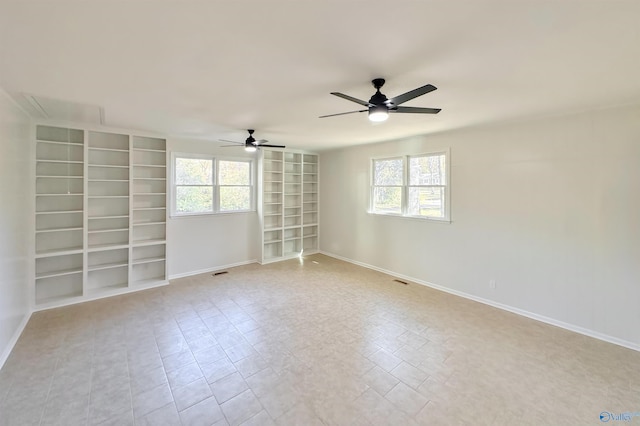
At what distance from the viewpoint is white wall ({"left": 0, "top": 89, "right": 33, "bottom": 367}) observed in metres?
2.69

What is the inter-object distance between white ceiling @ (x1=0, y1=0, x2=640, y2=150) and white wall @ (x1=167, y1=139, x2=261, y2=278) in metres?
2.29

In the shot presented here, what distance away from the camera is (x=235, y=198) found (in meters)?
6.05

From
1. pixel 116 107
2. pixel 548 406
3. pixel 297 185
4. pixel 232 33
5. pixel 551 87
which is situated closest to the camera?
pixel 232 33

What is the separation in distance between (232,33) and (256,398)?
2708 millimetres

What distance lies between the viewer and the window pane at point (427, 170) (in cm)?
469

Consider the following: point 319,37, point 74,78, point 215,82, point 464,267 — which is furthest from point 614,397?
point 74,78

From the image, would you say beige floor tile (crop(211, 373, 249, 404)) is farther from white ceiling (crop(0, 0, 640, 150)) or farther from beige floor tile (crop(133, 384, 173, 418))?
white ceiling (crop(0, 0, 640, 150))

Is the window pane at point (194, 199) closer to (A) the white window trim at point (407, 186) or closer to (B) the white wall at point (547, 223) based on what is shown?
(A) the white window trim at point (407, 186)

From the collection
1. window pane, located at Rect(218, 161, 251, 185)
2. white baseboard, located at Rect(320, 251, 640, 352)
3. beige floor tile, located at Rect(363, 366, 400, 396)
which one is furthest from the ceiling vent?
white baseboard, located at Rect(320, 251, 640, 352)

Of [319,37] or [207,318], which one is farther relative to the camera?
[207,318]

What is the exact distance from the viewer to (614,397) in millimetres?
2254

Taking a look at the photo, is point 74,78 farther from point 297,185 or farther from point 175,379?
point 297,185

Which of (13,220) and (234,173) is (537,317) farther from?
(13,220)

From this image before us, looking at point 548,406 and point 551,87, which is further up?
point 551,87
